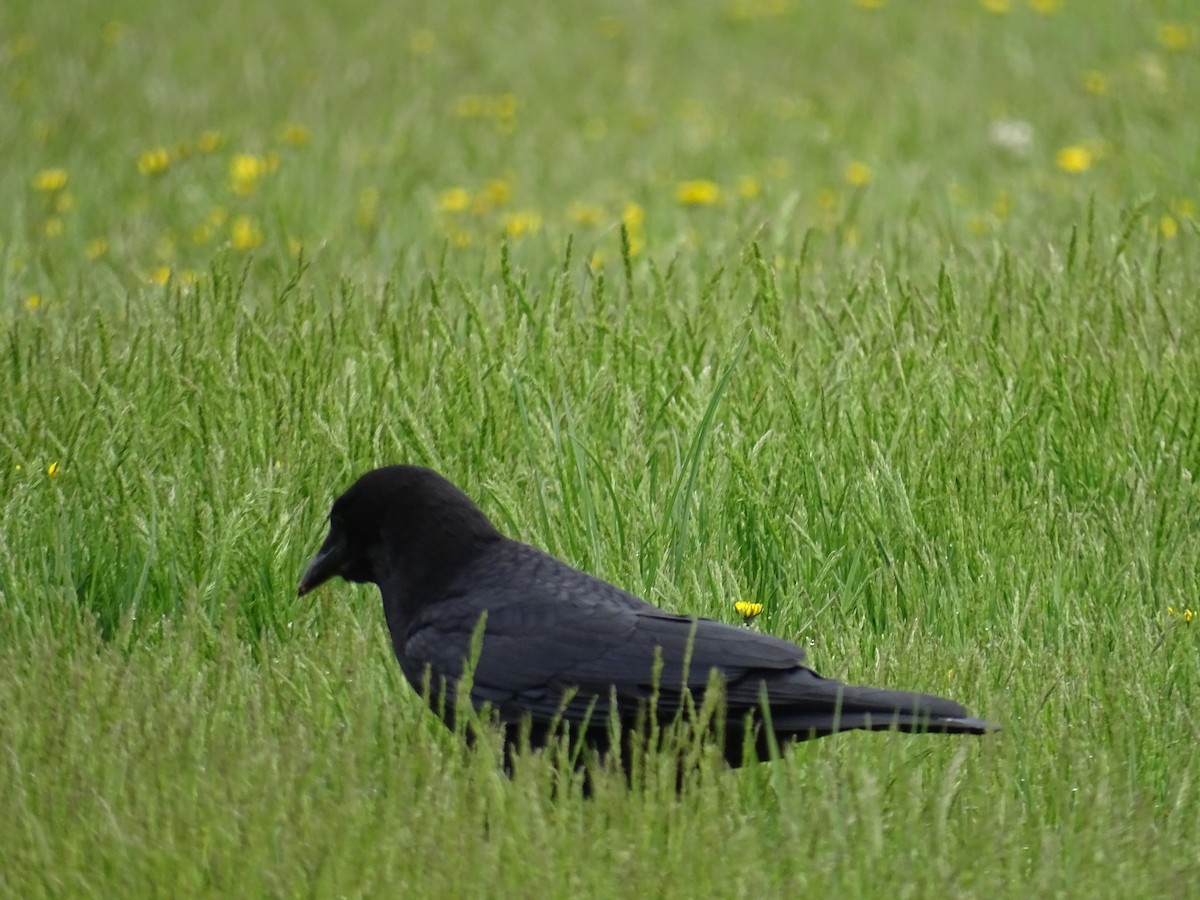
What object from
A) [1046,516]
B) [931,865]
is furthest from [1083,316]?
[931,865]

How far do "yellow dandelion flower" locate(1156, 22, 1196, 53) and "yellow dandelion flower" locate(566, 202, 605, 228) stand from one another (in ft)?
10.6

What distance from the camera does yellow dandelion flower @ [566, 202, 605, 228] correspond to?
22.1 ft

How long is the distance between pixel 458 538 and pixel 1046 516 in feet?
4.12

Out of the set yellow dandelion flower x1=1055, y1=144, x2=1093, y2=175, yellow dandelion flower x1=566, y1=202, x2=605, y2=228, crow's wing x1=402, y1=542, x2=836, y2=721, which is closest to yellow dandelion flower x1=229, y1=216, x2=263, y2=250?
yellow dandelion flower x1=566, y1=202, x2=605, y2=228

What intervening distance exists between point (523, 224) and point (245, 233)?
0.97 metres

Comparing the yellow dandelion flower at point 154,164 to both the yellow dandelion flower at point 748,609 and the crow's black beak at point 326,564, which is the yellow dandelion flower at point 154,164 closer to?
the crow's black beak at point 326,564

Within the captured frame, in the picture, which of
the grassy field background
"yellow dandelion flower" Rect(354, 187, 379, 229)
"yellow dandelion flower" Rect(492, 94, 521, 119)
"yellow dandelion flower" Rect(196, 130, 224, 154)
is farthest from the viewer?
"yellow dandelion flower" Rect(492, 94, 521, 119)

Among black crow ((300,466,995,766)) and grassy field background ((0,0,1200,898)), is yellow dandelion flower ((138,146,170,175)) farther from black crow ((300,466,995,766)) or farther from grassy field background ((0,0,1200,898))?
black crow ((300,466,995,766))

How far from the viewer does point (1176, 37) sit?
27.8 ft

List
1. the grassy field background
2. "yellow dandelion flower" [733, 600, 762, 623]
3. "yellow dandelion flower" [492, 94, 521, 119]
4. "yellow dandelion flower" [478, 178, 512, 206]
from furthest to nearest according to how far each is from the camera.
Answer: "yellow dandelion flower" [492, 94, 521, 119]
"yellow dandelion flower" [478, 178, 512, 206]
"yellow dandelion flower" [733, 600, 762, 623]
the grassy field background

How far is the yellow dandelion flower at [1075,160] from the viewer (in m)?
6.76

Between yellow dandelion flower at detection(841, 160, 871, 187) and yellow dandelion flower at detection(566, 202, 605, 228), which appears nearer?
yellow dandelion flower at detection(566, 202, 605, 228)

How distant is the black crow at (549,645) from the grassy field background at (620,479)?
0.10 m

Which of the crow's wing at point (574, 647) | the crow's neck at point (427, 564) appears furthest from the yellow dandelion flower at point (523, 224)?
the crow's wing at point (574, 647)
